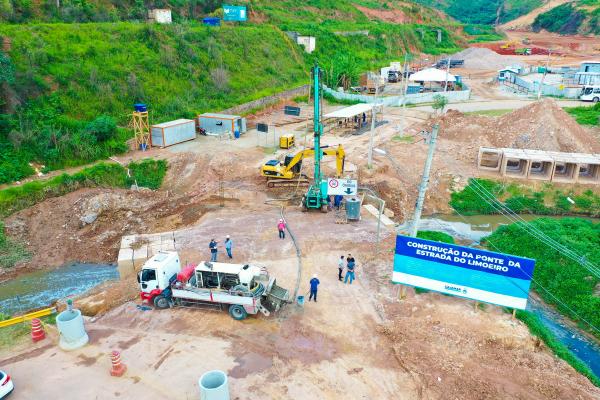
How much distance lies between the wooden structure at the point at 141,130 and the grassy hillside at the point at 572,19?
119886mm

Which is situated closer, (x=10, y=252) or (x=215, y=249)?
(x=215, y=249)

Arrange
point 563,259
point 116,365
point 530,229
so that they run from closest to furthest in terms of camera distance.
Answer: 1. point 116,365
2. point 563,259
3. point 530,229

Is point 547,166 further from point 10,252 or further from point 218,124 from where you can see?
point 10,252

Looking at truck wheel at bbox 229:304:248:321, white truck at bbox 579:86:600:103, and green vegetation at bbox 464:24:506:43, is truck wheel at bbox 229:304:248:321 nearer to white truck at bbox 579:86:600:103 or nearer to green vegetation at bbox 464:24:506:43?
white truck at bbox 579:86:600:103

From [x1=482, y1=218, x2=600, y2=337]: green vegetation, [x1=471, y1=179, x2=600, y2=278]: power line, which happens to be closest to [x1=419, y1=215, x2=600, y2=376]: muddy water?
[x1=482, y1=218, x2=600, y2=337]: green vegetation

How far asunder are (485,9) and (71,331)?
19074 cm

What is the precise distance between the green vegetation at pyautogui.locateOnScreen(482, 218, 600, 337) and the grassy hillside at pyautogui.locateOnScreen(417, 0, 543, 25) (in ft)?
499

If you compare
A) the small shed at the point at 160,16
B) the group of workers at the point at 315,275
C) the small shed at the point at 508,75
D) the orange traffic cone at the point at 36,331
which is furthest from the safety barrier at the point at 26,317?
the small shed at the point at 508,75

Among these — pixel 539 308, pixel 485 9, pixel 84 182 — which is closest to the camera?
pixel 539 308

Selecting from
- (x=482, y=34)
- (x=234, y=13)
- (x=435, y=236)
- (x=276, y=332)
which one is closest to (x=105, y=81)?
(x=234, y=13)

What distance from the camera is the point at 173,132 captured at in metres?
37.9

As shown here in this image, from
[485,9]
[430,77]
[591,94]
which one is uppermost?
[485,9]

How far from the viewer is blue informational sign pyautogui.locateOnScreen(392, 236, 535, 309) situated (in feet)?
54.7

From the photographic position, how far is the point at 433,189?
1278 inches
